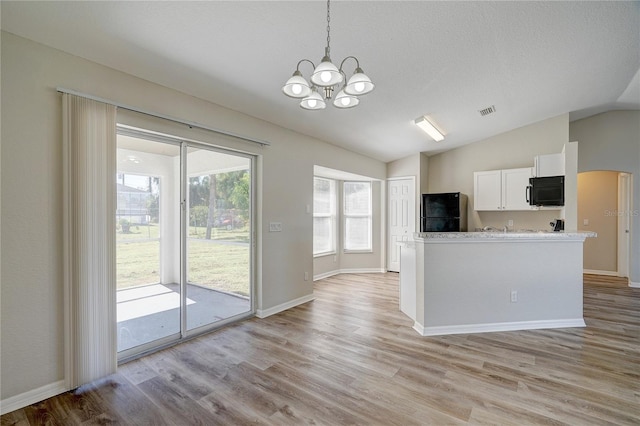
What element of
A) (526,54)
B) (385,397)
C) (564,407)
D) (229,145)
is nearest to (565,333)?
(564,407)

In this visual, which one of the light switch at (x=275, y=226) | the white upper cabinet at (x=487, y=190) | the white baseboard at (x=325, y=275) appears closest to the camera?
the light switch at (x=275, y=226)

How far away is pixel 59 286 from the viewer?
7.17 ft

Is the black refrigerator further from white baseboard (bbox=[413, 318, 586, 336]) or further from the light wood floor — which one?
the light wood floor

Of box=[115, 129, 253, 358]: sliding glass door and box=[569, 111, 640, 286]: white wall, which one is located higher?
box=[569, 111, 640, 286]: white wall

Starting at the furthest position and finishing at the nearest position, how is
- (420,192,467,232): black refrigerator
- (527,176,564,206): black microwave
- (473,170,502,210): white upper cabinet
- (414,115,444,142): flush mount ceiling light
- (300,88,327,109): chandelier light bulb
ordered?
(420,192,467,232): black refrigerator
(473,170,502,210): white upper cabinet
(527,176,564,206): black microwave
(414,115,444,142): flush mount ceiling light
(300,88,327,109): chandelier light bulb

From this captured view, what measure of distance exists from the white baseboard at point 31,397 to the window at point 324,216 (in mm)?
4295

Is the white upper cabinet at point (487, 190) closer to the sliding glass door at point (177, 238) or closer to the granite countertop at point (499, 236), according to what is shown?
the granite countertop at point (499, 236)

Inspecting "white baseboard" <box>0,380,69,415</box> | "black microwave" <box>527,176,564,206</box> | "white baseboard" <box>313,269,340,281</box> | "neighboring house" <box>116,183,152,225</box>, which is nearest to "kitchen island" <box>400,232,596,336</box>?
"black microwave" <box>527,176,564,206</box>

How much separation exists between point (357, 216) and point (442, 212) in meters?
1.88

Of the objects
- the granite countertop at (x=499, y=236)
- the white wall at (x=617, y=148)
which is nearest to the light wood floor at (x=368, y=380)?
the granite countertop at (x=499, y=236)

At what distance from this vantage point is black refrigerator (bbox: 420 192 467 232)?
5555 mm

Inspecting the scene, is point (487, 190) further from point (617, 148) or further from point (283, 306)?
point (283, 306)

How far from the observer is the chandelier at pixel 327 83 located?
5.67ft

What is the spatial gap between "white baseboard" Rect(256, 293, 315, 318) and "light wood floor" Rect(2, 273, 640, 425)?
9.4 inches
